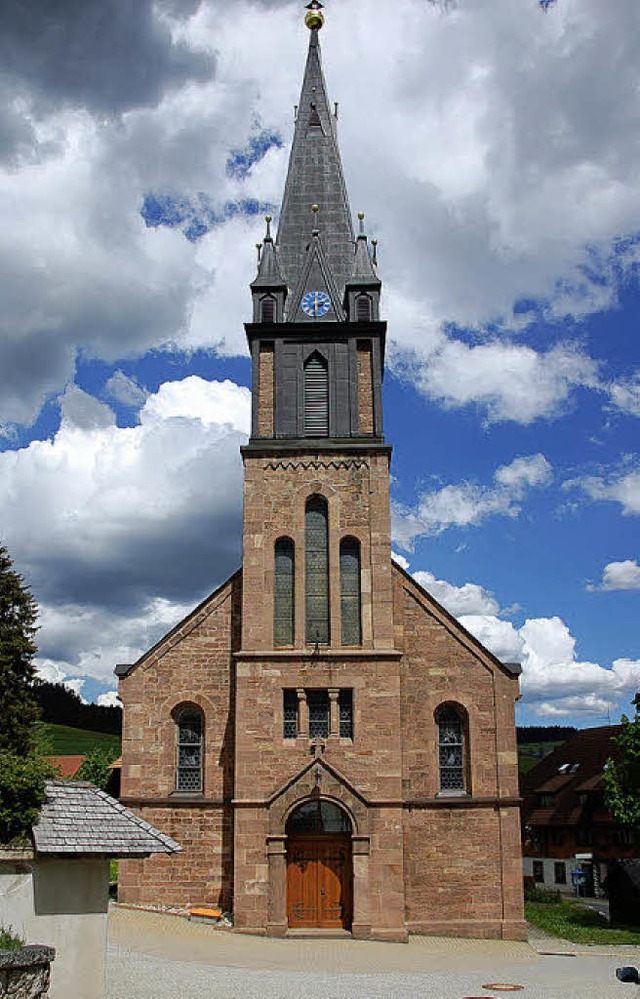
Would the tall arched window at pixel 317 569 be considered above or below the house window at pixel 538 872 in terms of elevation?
above

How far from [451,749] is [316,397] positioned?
37.5 ft

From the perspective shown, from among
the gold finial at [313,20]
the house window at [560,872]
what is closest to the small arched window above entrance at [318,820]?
the gold finial at [313,20]

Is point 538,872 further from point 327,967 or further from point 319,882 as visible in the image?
point 327,967

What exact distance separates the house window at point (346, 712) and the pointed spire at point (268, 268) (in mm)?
13269

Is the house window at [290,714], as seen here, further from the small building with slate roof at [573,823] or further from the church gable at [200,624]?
the small building with slate roof at [573,823]

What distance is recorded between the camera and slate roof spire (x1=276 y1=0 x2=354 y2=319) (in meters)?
32.7

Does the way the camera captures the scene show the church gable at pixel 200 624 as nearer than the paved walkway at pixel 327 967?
No

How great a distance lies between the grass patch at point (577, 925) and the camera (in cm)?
2792

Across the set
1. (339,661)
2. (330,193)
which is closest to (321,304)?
(330,193)

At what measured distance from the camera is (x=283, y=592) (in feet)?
92.7

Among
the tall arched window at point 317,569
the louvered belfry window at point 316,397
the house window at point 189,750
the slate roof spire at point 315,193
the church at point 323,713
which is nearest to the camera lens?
the church at point 323,713

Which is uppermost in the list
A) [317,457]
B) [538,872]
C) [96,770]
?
[317,457]

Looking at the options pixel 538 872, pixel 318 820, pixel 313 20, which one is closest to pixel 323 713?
pixel 318 820

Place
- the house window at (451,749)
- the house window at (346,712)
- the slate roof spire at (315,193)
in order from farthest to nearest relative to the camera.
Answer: the slate roof spire at (315,193) → the house window at (451,749) → the house window at (346,712)
